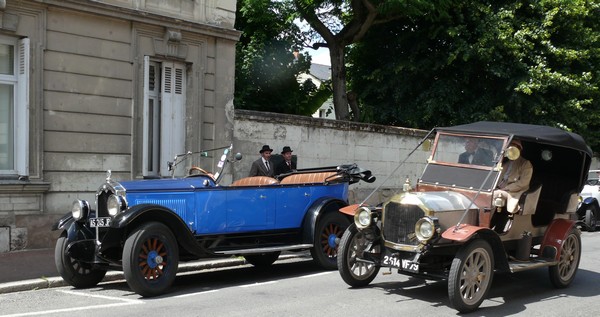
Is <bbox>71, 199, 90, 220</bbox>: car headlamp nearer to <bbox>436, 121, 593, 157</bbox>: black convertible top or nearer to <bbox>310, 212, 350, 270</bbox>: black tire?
<bbox>310, 212, 350, 270</bbox>: black tire

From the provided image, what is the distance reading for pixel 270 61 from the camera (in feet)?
66.5

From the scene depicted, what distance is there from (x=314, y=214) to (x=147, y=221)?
117 inches

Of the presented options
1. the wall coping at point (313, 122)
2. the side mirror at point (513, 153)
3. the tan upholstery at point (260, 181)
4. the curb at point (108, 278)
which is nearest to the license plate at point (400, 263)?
the side mirror at point (513, 153)

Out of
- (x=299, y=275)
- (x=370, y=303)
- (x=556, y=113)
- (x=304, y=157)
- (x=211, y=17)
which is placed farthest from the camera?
(x=556, y=113)

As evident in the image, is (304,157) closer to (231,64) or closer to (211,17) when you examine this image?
(231,64)

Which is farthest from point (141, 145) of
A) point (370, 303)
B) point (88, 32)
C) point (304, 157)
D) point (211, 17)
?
point (370, 303)

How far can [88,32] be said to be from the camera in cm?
1283

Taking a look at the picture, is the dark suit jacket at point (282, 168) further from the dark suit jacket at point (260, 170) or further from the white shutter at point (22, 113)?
the white shutter at point (22, 113)

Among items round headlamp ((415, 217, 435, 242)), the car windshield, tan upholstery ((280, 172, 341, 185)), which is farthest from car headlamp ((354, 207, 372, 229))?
tan upholstery ((280, 172, 341, 185))

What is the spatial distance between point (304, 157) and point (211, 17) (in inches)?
164

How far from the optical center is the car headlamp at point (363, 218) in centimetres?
833

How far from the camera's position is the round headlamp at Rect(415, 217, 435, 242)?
7520mm

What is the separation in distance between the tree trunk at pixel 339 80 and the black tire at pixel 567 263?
12.4 metres

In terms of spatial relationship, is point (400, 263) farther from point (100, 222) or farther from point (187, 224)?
point (100, 222)
